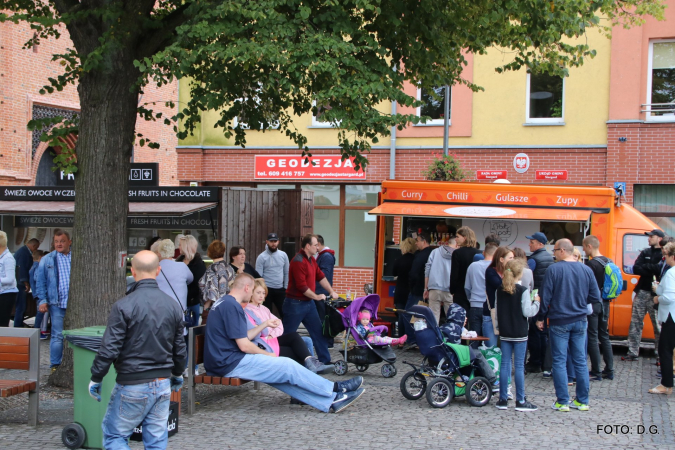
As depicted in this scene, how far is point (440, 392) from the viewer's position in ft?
25.0

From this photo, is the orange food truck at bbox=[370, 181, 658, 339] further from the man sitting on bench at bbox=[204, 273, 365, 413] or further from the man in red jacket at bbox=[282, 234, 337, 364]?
the man sitting on bench at bbox=[204, 273, 365, 413]

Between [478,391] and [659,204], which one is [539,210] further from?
[659,204]

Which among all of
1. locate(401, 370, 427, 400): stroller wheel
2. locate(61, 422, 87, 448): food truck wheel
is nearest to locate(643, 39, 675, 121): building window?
locate(401, 370, 427, 400): stroller wheel

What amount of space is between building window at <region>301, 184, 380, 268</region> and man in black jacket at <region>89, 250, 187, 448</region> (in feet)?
45.9

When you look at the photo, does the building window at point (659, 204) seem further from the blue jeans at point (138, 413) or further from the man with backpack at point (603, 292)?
the blue jeans at point (138, 413)

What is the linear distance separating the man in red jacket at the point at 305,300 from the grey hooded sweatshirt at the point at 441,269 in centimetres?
191

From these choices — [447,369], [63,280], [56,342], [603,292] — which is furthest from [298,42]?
[603,292]

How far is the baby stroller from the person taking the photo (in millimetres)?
7590

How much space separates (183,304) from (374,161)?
10217 millimetres

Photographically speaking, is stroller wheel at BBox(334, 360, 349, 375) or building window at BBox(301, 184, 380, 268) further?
building window at BBox(301, 184, 380, 268)

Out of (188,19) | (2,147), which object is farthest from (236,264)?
(2,147)

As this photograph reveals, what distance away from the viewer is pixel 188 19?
26.7ft

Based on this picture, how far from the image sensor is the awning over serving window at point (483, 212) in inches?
434

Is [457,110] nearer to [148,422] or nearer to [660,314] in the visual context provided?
[660,314]
